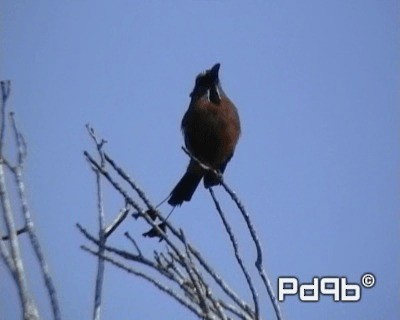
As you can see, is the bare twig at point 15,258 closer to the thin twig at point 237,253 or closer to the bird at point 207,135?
the thin twig at point 237,253

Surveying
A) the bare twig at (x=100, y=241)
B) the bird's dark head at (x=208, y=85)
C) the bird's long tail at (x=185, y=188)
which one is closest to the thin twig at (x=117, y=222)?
the bare twig at (x=100, y=241)

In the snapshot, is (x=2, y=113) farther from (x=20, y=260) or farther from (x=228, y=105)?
(x=228, y=105)

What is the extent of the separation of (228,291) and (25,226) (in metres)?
0.52

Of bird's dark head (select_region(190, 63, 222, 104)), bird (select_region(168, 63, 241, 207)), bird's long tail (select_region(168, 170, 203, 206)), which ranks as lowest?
bird's long tail (select_region(168, 170, 203, 206))

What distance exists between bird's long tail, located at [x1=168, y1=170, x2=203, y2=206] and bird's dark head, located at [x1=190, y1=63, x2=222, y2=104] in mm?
450

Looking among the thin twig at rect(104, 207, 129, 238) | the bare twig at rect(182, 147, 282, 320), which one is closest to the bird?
the thin twig at rect(104, 207, 129, 238)

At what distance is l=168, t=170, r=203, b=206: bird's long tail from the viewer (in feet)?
14.4

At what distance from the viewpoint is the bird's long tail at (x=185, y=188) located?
14.4 ft

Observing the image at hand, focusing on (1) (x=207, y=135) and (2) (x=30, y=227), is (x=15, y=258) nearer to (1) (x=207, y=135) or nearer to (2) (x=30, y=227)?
(2) (x=30, y=227)

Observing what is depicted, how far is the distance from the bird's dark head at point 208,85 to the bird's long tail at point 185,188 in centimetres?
45

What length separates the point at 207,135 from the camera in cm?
451

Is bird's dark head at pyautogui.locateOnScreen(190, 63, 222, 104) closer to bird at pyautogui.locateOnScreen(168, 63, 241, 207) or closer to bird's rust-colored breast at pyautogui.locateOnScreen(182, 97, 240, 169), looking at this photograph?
bird at pyautogui.locateOnScreen(168, 63, 241, 207)

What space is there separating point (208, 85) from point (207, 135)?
43cm

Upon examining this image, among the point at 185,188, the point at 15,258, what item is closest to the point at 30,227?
the point at 15,258
